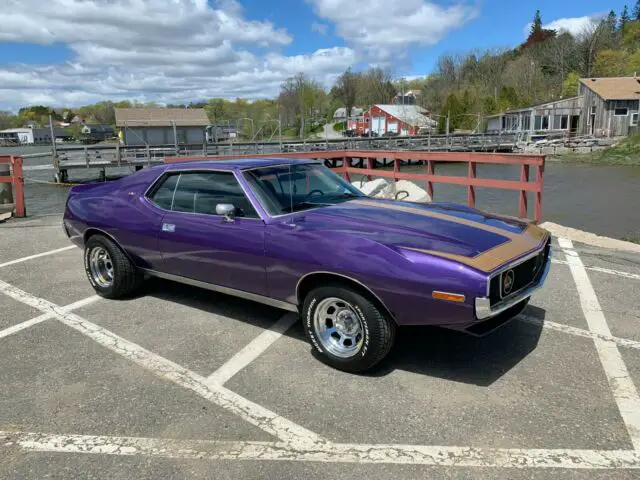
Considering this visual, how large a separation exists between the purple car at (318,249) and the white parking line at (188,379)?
60 cm

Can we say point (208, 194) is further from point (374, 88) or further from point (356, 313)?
point (374, 88)

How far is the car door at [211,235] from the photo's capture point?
13.9 feet

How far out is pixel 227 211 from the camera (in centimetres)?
426

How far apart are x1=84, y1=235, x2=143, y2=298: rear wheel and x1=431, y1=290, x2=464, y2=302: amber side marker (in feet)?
10.8

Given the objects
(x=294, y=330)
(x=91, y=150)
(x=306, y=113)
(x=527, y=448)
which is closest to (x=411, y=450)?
(x=527, y=448)

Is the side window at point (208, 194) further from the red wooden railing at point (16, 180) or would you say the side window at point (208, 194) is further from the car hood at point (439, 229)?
the red wooden railing at point (16, 180)

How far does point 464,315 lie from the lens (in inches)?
129

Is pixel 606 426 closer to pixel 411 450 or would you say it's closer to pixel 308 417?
pixel 411 450

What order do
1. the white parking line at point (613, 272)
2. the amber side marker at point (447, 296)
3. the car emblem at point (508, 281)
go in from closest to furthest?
the amber side marker at point (447, 296), the car emblem at point (508, 281), the white parking line at point (613, 272)

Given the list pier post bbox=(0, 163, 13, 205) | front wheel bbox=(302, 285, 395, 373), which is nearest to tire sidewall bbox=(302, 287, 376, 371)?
front wheel bbox=(302, 285, 395, 373)

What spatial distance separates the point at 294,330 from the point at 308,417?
4.75 feet

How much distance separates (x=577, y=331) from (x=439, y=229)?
66.6 inches

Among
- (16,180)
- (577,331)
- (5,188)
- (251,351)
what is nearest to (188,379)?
(251,351)

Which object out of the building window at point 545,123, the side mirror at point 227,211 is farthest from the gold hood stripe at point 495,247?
the building window at point 545,123
